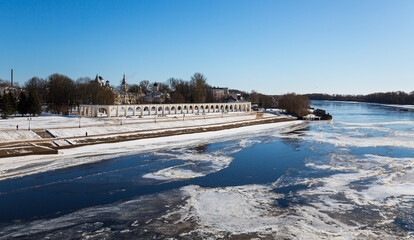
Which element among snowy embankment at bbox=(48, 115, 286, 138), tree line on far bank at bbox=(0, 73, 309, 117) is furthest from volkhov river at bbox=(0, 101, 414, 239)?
tree line on far bank at bbox=(0, 73, 309, 117)

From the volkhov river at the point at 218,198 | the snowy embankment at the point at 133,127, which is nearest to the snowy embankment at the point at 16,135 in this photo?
the snowy embankment at the point at 133,127

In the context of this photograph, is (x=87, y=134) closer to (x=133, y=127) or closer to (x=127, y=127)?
(x=127, y=127)

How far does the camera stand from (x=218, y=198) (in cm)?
1764

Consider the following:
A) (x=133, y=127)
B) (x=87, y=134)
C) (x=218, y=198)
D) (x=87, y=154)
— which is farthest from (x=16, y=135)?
(x=218, y=198)

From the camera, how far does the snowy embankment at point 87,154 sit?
24188mm

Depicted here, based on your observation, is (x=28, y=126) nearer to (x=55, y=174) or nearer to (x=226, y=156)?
(x=55, y=174)

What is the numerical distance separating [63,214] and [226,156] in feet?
57.4

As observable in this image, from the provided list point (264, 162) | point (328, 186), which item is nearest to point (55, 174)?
point (264, 162)

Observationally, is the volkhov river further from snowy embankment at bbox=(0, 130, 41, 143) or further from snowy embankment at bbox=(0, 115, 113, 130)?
snowy embankment at bbox=(0, 115, 113, 130)

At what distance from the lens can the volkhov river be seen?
13453mm

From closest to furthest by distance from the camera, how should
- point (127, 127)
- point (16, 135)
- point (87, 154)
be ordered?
point (87, 154), point (16, 135), point (127, 127)

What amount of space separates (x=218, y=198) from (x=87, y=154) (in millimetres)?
17678

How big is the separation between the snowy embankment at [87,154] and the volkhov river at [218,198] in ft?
5.70

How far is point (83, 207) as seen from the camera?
639 inches
